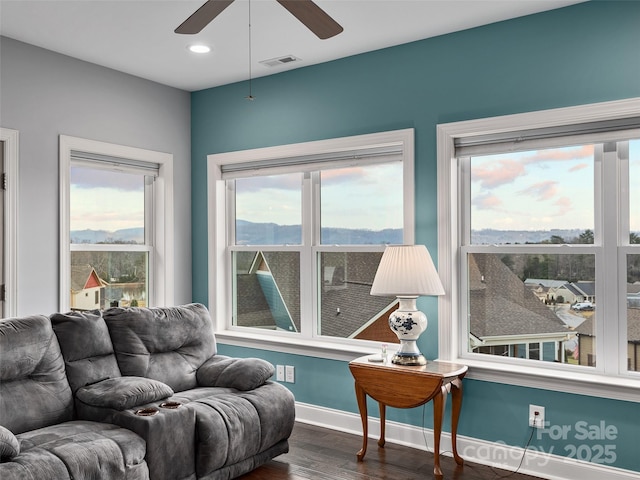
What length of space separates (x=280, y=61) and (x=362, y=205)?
1.20 meters

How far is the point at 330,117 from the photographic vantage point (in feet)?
13.4

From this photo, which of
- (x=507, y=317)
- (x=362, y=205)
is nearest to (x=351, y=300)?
(x=362, y=205)

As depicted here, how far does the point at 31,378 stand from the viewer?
278cm

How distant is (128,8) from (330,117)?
5.01 ft

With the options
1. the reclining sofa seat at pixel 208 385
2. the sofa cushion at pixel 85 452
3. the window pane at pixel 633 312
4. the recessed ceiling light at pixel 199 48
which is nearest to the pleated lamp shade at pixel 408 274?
the reclining sofa seat at pixel 208 385

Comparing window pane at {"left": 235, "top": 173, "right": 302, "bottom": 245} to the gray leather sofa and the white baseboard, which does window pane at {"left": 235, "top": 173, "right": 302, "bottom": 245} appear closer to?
the gray leather sofa

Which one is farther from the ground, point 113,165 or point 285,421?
point 113,165

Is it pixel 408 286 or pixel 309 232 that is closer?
pixel 408 286

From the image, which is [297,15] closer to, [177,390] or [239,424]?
[239,424]

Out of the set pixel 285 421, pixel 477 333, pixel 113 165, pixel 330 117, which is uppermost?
pixel 330 117

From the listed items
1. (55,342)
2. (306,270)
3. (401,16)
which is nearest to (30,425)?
(55,342)

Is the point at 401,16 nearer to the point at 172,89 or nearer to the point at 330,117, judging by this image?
the point at 330,117

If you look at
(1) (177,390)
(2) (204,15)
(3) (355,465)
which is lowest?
(3) (355,465)

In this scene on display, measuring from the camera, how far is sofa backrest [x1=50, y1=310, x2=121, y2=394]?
9.72 feet
